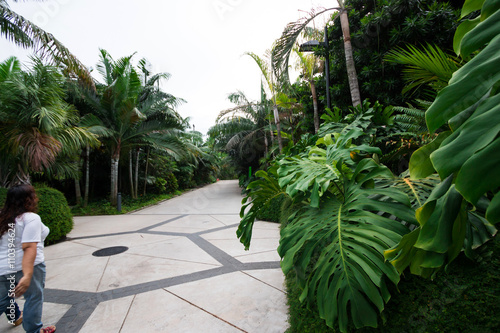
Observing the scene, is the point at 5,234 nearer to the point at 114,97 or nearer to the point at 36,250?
the point at 36,250

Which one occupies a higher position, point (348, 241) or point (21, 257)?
point (348, 241)

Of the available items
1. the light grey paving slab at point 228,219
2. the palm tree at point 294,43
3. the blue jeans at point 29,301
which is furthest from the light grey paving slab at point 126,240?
the palm tree at point 294,43

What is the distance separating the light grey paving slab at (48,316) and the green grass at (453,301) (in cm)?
297

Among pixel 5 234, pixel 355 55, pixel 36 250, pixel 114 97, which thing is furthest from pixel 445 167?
pixel 114 97

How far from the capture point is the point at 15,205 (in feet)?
6.91

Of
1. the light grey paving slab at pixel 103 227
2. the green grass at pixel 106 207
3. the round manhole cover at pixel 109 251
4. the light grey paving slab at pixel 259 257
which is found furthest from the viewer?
the green grass at pixel 106 207

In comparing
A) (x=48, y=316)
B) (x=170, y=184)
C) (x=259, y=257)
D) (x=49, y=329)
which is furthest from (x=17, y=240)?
(x=170, y=184)

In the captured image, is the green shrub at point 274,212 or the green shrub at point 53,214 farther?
the green shrub at point 274,212

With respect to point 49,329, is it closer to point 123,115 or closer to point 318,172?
point 318,172

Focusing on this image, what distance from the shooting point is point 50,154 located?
533 centimetres

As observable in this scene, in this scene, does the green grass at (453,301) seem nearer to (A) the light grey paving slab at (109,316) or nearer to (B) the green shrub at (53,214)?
(A) the light grey paving slab at (109,316)

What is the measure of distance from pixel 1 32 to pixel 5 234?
26.8ft

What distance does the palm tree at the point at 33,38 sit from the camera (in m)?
6.65

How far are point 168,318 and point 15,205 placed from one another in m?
1.77
